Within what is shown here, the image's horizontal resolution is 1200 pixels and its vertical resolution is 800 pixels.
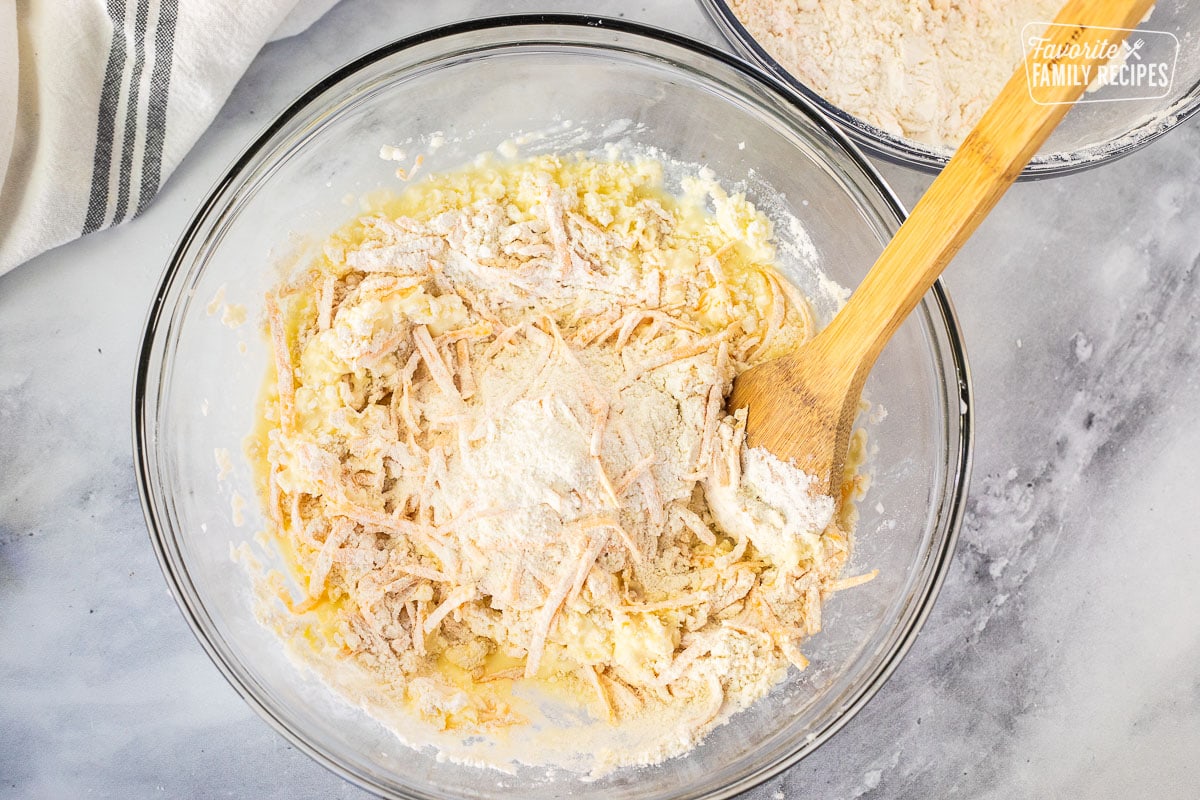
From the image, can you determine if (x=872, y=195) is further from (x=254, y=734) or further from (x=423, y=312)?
(x=254, y=734)

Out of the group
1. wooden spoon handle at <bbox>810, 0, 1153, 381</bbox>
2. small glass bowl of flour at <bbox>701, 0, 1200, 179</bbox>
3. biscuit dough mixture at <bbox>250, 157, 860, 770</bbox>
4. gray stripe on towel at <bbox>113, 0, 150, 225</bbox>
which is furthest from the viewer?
small glass bowl of flour at <bbox>701, 0, 1200, 179</bbox>

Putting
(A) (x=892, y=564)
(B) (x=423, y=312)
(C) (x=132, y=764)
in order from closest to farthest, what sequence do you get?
(B) (x=423, y=312)
(A) (x=892, y=564)
(C) (x=132, y=764)

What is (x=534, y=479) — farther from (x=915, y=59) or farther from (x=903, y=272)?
(x=915, y=59)

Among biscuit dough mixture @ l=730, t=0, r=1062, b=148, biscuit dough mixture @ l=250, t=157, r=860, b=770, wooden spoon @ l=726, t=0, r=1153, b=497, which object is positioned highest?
biscuit dough mixture @ l=730, t=0, r=1062, b=148

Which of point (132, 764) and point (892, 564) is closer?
point (892, 564)

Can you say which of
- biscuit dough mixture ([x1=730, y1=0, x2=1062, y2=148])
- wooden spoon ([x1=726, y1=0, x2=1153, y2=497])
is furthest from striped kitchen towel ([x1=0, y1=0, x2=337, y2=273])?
wooden spoon ([x1=726, y1=0, x2=1153, y2=497])

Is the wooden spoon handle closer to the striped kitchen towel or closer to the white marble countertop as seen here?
the white marble countertop

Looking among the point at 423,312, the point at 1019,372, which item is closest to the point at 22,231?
the point at 423,312

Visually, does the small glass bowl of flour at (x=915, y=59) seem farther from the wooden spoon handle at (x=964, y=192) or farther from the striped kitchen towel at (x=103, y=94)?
the striped kitchen towel at (x=103, y=94)
